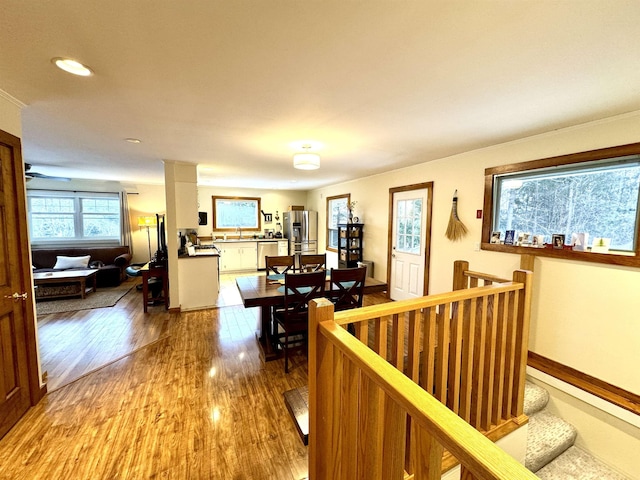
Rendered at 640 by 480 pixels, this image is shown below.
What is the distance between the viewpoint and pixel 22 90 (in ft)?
6.00

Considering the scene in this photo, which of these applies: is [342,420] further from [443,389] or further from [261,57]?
[261,57]

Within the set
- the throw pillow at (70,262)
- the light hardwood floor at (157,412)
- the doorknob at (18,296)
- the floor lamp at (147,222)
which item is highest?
the floor lamp at (147,222)

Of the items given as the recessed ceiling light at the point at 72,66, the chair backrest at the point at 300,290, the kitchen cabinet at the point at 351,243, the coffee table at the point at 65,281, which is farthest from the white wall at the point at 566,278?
the coffee table at the point at 65,281

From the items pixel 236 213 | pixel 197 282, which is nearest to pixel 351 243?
pixel 197 282

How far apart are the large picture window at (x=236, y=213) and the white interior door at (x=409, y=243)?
4.39 meters

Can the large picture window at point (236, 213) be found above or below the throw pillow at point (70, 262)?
above

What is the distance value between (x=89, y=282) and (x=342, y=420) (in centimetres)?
652

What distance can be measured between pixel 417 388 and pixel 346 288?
227cm

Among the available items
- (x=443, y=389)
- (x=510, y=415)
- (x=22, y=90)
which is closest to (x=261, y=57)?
(x=22, y=90)

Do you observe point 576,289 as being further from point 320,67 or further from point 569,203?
point 320,67

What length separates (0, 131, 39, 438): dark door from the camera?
188cm

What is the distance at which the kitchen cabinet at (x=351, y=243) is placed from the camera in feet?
18.4

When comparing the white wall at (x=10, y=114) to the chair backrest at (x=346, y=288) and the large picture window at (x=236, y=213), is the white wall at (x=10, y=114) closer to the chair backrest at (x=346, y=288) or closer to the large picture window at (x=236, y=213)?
the chair backrest at (x=346, y=288)

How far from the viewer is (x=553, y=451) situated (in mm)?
2246
